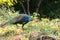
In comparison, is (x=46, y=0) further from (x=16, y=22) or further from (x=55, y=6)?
(x=16, y=22)

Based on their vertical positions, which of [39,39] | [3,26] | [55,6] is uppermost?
[55,6]

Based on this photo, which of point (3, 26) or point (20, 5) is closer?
point (3, 26)

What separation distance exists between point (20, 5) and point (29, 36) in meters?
12.2

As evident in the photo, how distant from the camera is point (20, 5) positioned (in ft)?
59.8

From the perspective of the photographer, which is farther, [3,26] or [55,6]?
[55,6]

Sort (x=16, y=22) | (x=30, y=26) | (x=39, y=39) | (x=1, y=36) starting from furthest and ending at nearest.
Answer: (x=30, y=26), (x=16, y=22), (x=1, y=36), (x=39, y=39)

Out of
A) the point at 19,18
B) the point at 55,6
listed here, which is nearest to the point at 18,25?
the point at 19,18

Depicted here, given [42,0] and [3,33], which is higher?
[42,0]

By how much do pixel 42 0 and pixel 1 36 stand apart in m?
12.4

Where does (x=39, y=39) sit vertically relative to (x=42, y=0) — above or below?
below

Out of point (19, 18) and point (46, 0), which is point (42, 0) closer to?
point (46, 0)

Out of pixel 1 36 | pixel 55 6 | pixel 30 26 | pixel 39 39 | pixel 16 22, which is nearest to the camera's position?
pixel 39 39

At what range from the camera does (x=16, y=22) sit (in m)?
6.96

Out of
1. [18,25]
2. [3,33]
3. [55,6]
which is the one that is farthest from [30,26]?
[55,6]
